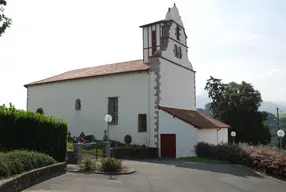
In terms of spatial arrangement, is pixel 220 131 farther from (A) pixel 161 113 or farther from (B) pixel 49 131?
(B) pixel 49 131

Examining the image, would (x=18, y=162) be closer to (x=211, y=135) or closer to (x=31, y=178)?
(x=31, y=178)

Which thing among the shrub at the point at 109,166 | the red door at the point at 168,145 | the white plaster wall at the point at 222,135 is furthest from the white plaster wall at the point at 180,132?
the shrub at the point at 109,166

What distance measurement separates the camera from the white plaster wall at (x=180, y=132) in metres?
25.1

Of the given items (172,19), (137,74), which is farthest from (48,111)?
(172,19)

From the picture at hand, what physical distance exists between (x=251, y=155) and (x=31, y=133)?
12.7 metres

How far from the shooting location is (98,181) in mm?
12781

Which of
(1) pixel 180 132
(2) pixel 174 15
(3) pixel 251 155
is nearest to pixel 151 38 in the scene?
(2) pixel 174 15

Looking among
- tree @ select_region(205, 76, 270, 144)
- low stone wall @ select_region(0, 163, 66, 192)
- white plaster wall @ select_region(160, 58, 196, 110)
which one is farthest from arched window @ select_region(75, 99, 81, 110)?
tree @ select_region(205, 76, 270, 144)

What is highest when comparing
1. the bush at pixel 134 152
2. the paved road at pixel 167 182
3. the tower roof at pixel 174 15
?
the tower roof at pixel 174 15

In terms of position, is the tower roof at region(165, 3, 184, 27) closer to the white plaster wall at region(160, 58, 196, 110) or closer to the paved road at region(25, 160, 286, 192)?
the white plaster wall at region(160, 58, 196, 110)

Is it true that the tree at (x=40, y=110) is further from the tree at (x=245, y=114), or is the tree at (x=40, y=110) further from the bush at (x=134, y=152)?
the tree at (x=245, y=114)

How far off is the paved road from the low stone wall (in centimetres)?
28

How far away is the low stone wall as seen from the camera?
9.29m

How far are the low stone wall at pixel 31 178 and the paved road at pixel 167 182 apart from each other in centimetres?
28
